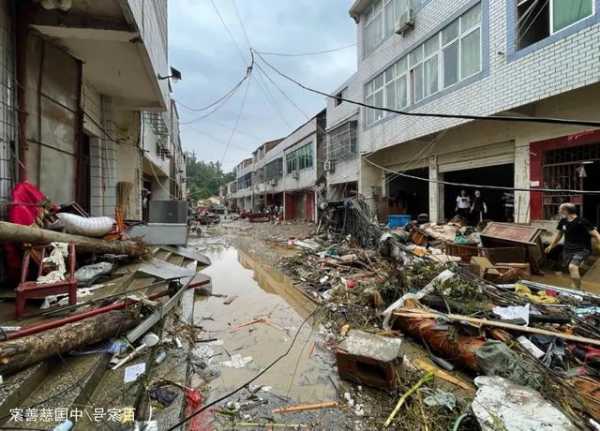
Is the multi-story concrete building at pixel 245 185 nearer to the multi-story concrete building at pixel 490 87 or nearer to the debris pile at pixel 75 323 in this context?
the multi-story concrete building at pixel 490 87

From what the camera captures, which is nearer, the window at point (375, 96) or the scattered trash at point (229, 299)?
the scattered trash at point (229, 299)

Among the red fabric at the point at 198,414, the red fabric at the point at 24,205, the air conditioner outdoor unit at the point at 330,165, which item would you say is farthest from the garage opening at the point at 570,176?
the air conditioner outdoor unit at the point at 330,165

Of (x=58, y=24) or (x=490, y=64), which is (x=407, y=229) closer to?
(x=490, y=64)

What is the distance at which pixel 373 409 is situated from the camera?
272 cm

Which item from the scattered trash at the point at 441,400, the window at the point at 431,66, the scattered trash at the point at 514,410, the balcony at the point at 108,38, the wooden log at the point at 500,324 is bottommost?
the scattered trash at the point at 441,400

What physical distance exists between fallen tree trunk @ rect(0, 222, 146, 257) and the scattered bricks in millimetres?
3899

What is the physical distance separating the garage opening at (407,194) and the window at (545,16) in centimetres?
706


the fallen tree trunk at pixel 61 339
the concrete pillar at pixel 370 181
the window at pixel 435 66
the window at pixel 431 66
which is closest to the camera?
the fallen tree trunk at pixel 61 339

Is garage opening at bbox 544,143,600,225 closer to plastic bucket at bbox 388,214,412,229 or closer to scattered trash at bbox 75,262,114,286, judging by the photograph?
plastic bucket at bbox 388,214,412,229

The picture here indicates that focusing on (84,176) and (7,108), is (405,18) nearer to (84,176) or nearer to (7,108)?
(84,176)

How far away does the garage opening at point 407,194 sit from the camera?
1447 centimetres

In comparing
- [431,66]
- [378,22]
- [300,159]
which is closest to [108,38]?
[431,66]

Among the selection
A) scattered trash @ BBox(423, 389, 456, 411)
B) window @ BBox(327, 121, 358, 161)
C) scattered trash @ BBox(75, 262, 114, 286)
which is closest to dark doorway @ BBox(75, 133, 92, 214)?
scattered trash @ BBox(75, 262, 114, 286)

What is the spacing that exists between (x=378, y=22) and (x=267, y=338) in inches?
539
